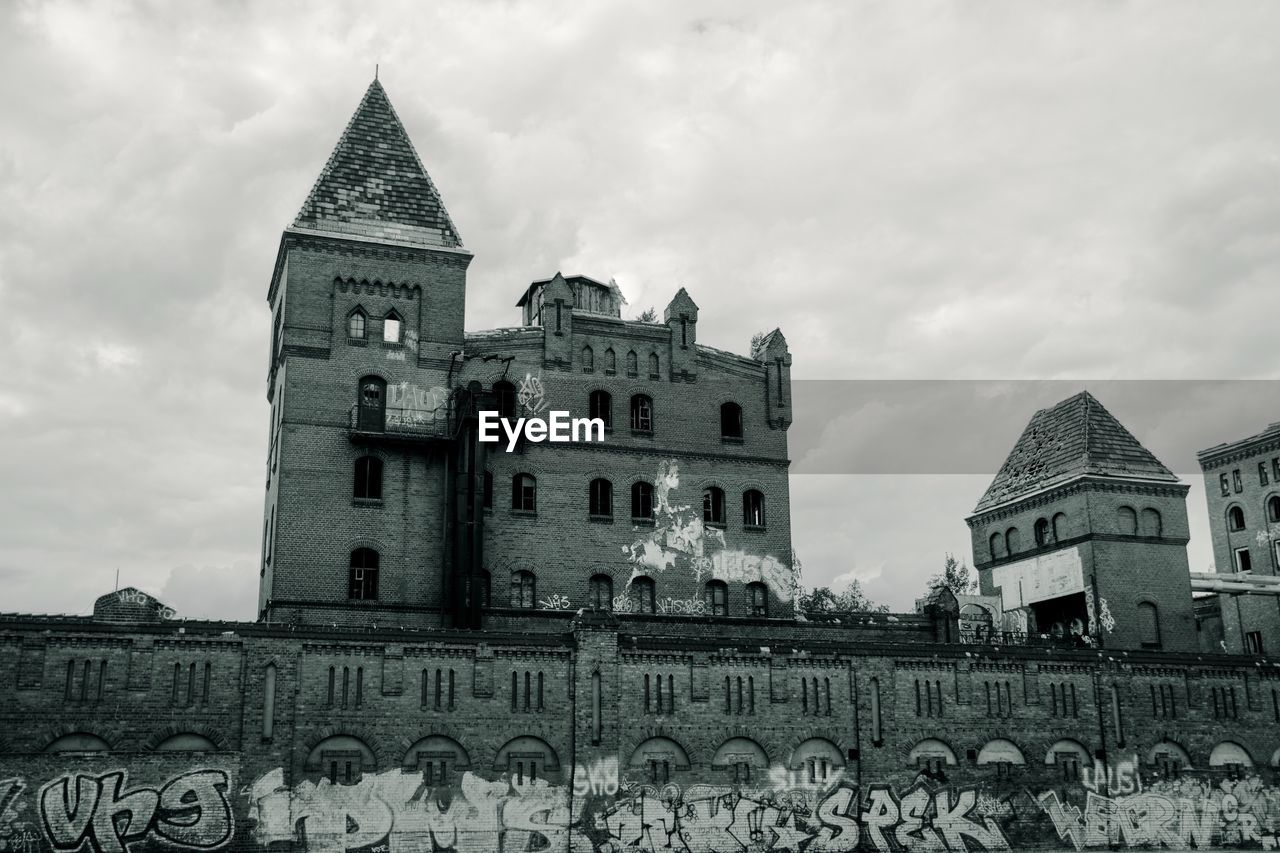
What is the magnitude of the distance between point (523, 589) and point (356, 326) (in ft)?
33.7

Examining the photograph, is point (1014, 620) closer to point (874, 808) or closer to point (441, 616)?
point (874, 808)

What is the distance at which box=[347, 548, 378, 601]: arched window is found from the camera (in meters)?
40.8

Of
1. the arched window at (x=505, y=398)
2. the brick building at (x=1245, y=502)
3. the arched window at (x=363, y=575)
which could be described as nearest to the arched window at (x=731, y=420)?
the arched window at (x=505, y=398)

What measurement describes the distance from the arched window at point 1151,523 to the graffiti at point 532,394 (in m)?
23.5

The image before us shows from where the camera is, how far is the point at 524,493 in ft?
144

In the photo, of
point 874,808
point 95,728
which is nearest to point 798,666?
point 874,808

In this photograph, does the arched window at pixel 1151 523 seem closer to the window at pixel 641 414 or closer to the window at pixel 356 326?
the window at pixel 641 414

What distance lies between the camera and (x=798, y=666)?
37688mm

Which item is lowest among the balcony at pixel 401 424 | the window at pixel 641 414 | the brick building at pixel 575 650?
the brick building at pixel 575 650

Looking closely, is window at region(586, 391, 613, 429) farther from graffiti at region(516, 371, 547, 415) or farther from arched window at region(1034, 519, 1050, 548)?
arched window at region(1034, 519, 1050, 548)

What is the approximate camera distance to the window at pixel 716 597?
148ft

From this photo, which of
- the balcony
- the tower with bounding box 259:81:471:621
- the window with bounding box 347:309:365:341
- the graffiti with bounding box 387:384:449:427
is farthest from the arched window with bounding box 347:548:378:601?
the window with bounding box 347:309:365:341

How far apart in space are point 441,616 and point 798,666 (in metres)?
11.4

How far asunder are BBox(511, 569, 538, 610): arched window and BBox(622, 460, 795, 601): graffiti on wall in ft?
11.2
